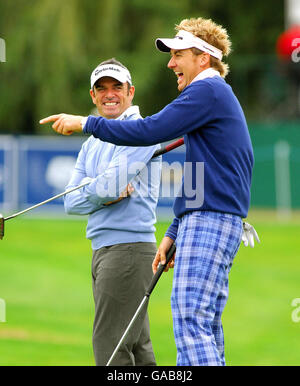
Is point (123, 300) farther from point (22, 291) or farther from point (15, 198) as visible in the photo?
point (15, 198)

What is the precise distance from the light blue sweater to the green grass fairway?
2.41 metres

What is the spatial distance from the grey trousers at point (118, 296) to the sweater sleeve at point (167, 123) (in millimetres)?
885

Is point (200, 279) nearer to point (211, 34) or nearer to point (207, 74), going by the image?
point (207, 74)

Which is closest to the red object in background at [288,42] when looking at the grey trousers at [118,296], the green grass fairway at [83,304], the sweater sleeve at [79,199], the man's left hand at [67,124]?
the green grass fairway at [83,304]

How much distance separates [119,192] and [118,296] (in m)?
0.59

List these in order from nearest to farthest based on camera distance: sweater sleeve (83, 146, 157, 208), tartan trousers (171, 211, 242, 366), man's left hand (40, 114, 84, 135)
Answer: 1. tartan trousers (171, 211, 242, 366)
2. man's left hand (40, 114, 84, 135)
3. sweater sleeve (83, 146, 157, 208)

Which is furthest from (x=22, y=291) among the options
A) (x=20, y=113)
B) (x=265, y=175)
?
(x=20, y=113)

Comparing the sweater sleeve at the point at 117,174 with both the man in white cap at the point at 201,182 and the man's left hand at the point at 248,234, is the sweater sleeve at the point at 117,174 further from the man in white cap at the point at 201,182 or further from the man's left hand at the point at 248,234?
the man's left hand at the point at 248,234

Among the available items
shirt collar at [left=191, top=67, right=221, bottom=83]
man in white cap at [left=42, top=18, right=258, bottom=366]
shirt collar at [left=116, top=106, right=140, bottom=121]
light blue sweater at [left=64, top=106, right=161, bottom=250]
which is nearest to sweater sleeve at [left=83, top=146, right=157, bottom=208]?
light blue sweater at [left=64, top=106, right=161, bottom=250]

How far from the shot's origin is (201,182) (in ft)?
14.8

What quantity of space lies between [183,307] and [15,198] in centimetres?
1701

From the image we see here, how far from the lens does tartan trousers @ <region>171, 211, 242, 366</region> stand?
14.3ft

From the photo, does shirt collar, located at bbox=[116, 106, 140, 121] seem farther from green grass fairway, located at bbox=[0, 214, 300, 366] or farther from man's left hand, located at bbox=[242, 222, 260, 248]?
green grass fairway, located at bbox=[0, 214, 300, 366]

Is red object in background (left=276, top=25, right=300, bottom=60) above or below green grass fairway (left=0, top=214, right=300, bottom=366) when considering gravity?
above
